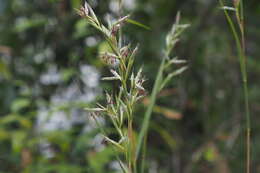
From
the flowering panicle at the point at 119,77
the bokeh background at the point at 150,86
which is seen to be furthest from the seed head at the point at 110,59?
the bokeh background at the point at 150,86

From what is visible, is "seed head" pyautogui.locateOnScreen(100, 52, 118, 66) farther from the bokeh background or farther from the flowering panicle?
the bokeh background

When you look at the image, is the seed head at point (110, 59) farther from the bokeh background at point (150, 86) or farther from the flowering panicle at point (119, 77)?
the bokeh background at point (150, 86)

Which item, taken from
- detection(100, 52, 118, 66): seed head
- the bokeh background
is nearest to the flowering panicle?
detection(100, 52, 118, 66): seed head

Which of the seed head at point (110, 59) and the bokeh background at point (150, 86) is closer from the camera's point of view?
the seed head at point (110, 59)

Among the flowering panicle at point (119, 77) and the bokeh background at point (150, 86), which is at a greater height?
the flowering panicle at point (119, 77)

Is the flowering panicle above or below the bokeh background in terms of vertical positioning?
above

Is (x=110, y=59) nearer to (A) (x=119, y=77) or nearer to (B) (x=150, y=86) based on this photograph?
(A) (x=119, y=77)

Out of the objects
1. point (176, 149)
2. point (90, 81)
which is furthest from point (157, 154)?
point (90, 81)

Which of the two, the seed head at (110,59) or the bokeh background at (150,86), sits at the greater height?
the seed head at (110,59)
